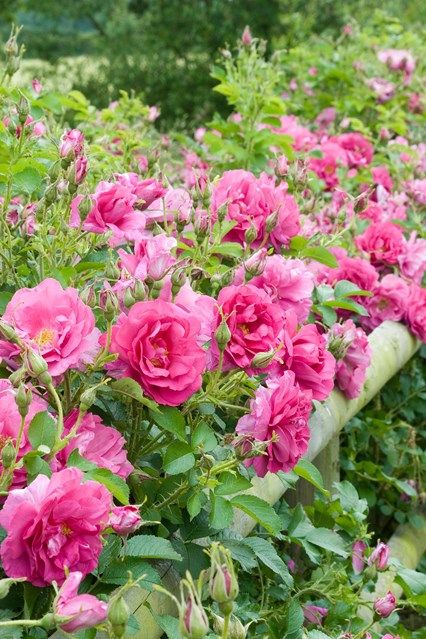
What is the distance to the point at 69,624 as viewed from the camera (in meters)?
0.93

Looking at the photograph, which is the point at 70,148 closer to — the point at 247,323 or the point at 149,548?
the point at 247,323

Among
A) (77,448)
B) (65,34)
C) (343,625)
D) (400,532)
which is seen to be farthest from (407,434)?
(65,34)

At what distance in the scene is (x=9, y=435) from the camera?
119 centimetres

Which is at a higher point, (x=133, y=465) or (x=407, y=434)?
(x=133, y=465)

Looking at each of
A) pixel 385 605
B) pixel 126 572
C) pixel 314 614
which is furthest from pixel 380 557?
pixel 126 572

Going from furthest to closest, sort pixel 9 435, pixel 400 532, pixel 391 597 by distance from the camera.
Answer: pixel 400 532
pixel 391 597
pixel 9 435

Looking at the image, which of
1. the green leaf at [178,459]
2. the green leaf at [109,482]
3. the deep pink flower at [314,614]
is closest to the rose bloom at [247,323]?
the green leaf at [178,459]

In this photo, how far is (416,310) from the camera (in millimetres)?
2457

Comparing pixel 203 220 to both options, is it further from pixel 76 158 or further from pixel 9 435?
pixel 9 435

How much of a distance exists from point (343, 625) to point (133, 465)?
0.66m

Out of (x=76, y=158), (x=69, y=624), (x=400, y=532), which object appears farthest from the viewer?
(x=400, y=532)

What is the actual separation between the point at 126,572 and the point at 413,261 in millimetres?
1559

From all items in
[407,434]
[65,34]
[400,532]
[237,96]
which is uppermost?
[237,96]

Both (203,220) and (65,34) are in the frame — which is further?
(65,34)
